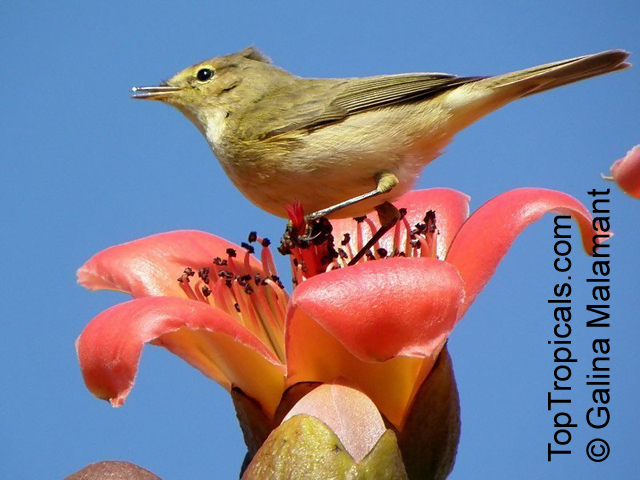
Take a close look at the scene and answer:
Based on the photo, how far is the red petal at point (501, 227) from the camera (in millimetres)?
2102

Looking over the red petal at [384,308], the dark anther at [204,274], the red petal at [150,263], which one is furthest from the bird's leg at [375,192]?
the red petal at [384,308]

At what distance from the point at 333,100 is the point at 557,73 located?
815 mm

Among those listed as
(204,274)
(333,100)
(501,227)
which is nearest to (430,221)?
(501,227)

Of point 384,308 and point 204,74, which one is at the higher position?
point 204,74

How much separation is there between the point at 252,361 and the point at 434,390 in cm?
42

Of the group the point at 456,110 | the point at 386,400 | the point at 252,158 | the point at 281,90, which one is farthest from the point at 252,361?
the point at 281,90

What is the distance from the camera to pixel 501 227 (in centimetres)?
213

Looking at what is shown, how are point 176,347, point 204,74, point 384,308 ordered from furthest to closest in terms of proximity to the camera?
point 204,74 → point 176,347 → point 384,308

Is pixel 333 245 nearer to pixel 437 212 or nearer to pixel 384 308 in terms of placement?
pixel 437 212

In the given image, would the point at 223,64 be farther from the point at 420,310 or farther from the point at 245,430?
the point at 420,310

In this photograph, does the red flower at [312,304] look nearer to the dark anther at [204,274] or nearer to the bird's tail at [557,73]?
the dark anther at [204,274]

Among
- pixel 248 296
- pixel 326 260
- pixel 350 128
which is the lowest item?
pixel 248 296

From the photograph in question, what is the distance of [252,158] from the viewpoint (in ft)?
10.6

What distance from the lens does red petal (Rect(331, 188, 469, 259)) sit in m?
2.78
